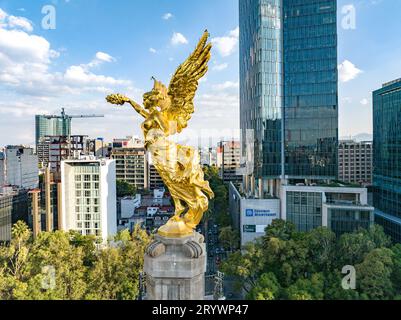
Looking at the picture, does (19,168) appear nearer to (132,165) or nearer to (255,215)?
(132,165)

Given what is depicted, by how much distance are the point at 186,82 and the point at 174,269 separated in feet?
12.7

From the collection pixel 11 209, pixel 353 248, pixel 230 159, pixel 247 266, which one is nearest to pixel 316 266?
pixel 353 248

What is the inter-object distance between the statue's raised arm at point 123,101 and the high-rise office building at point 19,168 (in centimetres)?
2250

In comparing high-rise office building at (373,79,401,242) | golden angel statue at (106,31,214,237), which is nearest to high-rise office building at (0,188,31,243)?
golden angel statue at (106,31,214,237)

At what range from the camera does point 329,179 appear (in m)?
18.2

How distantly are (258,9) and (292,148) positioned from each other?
9552 millimetres

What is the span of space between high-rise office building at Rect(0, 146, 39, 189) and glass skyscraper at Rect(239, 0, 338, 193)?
20.3 m

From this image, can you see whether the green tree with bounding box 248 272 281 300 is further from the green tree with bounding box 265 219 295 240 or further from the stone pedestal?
the stone pedestal

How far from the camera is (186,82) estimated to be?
5.83 m

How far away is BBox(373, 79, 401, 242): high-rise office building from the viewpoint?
693 inches

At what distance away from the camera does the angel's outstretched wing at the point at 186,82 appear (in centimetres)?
576
